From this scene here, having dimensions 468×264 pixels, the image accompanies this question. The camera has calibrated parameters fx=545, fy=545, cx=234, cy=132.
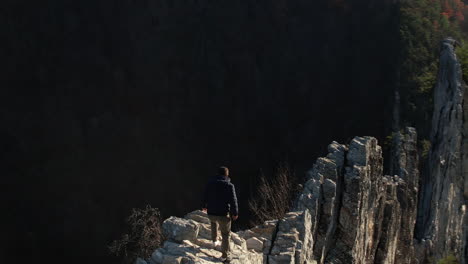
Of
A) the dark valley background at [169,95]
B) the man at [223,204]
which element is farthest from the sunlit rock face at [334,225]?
the dark valley background at [169,95]

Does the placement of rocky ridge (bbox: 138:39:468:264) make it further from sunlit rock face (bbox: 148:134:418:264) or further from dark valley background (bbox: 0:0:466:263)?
dark valley background (bbox: 0:0:466:263)

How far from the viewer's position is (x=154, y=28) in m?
61.2

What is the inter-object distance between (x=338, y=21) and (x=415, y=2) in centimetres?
875

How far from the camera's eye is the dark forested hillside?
5200cm

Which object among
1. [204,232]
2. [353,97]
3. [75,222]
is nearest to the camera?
[204,232]

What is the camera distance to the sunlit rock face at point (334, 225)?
38.2 ft

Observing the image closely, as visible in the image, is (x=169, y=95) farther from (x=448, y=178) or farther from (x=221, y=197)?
(x=221, y=197)

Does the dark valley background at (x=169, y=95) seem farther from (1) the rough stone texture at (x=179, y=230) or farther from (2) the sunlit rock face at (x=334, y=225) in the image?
(1) the rough stone texture at (x=179, y=230)

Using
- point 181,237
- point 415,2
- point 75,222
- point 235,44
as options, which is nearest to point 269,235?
point 181,237

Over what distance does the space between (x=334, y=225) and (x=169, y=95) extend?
141ft

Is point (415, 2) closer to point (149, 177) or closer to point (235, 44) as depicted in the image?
point (235, 44)

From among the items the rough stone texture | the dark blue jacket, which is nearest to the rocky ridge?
the rough stone texture

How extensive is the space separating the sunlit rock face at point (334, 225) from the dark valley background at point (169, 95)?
2350cm

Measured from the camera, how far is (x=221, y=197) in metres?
11.4
